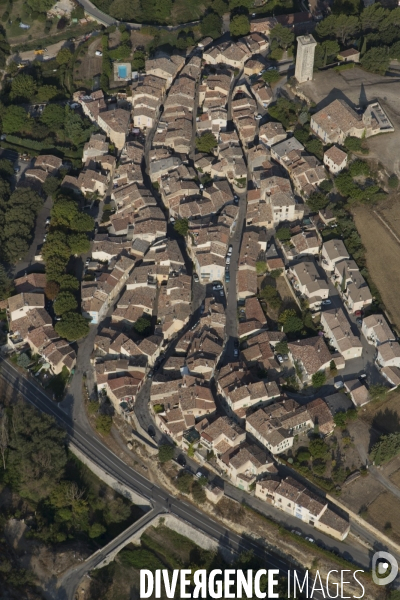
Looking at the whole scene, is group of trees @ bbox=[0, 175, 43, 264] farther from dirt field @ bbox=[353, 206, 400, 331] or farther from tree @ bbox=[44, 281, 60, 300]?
dirt field @ bbox=[353, 206, 400, 331]

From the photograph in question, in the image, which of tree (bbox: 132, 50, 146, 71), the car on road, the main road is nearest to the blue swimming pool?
tree (bbox: 132, 50, 146, 71)

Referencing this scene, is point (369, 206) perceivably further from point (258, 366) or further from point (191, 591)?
point (191, 591)

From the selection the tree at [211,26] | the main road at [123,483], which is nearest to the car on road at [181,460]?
the main road at [123,483]

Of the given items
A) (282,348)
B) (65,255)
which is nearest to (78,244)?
(65,255)

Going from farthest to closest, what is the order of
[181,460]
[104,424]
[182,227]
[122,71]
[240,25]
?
1. [240,25]
2. [122,71]
3. [182,227]
4. [104,424]
5. [181,460]

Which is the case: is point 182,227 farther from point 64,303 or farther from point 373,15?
point 373,15

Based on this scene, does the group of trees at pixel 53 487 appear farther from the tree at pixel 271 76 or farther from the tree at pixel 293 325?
the tree at pixel 271 76

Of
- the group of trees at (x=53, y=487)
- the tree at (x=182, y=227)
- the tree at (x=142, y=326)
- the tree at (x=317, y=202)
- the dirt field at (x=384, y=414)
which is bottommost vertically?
the group of trees at (x=53, y=487)
